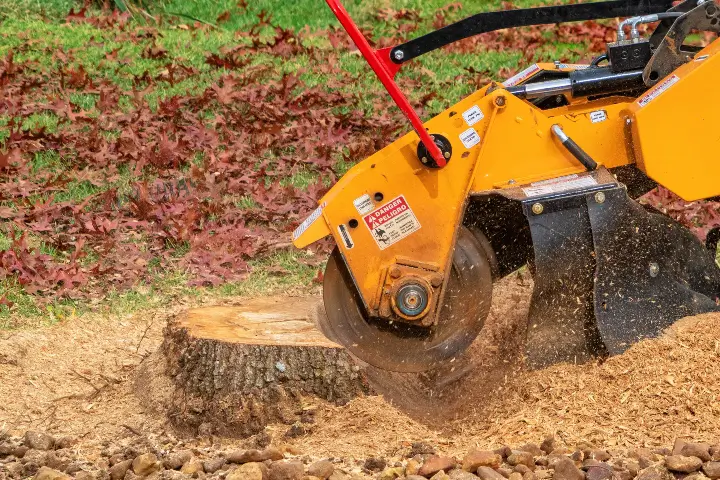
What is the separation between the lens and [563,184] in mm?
4266

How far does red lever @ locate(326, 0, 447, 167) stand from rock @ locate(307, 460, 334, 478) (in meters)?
1.27

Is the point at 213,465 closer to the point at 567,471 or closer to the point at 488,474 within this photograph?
the point at 488,474

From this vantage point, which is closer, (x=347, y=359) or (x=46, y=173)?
(x=347, y=359)

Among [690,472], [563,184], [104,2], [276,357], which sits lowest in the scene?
[690,472]

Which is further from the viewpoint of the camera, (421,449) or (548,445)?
(421,449)

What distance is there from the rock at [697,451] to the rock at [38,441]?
236 centimetres

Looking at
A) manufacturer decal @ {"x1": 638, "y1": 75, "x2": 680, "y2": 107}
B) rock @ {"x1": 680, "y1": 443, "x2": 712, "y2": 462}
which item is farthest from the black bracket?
rock @ {"x1": 680, "y1": 443, "x2": 712, "y2": 462}

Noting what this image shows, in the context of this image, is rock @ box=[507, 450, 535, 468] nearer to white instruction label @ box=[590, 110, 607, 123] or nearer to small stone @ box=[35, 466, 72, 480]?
white instruction label @ box=[590, 110, 607, 123]

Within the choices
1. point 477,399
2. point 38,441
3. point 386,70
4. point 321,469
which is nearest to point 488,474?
point 321,469

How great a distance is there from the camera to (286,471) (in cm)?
363

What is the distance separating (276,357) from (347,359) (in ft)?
0.97

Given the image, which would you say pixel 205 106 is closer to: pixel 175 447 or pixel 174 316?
pixel 174 316

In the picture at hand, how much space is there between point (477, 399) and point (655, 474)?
126cm

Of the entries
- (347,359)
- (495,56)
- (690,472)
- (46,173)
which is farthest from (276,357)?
(495,56)
